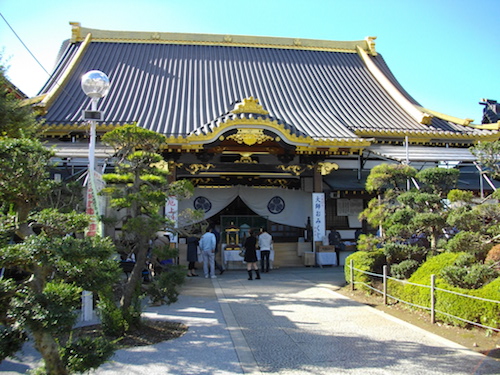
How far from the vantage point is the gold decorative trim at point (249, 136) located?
42.3 feet

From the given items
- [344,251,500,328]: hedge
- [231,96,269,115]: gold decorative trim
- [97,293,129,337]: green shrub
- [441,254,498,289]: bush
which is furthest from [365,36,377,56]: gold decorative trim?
[97,293,129,337]: green shrub

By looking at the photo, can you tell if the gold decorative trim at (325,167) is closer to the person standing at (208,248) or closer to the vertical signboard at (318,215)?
the vertical signboard at (318,215)

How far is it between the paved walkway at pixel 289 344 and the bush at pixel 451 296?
61cm

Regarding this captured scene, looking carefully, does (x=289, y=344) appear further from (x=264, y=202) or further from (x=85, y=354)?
(x=264, y=202)

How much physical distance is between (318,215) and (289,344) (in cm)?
863

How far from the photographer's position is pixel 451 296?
21.6ft

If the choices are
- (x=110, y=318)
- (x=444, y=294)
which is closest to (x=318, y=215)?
(x=444, y=294)

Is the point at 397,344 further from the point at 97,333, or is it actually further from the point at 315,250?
the point at 315,250

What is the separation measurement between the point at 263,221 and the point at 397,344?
10812 millimetres

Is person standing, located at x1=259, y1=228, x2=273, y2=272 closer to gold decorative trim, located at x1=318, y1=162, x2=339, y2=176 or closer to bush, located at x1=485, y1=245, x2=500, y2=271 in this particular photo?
gold decorative trim, located at x1=318, y1=162, x2=339, y2=176

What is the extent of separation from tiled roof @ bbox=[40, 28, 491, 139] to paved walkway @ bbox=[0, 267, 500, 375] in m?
6.34

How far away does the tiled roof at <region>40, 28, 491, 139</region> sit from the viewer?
14602 mm

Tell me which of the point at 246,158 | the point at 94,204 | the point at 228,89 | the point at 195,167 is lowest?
the point at 94,204

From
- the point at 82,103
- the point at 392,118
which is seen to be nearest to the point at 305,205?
the point at 392,118
